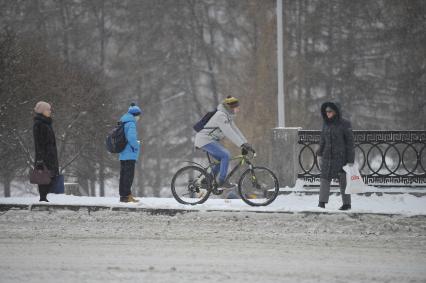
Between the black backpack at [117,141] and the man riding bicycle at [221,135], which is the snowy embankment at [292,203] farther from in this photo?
the black backpack at [117,141]

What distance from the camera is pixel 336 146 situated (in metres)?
11.8

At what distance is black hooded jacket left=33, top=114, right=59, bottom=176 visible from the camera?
494 inches

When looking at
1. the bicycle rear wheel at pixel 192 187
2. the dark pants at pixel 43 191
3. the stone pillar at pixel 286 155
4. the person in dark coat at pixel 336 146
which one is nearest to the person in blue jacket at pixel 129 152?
the bicycle rear wheel at pixel 192 187

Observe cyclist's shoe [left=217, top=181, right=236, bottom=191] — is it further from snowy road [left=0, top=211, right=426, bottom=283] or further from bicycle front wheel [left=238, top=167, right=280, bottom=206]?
snowy road [left=0, top=211, right=426, bottom=283]

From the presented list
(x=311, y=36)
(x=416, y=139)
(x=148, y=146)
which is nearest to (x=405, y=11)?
(x=311, y=36)

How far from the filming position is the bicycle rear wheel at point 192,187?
41.1 feet

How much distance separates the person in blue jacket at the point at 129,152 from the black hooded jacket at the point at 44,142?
1154 mm

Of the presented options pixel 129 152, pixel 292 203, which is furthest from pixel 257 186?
pixel 129 152

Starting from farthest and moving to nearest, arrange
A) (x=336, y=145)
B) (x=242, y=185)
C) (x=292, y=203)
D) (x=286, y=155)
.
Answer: (x=286, y=155), (x=292, y=203), (x=242, y=185), (x=336, y=145)

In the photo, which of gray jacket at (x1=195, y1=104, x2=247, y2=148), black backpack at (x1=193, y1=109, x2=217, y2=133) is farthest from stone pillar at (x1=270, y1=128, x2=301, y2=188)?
black backpack at (x1=193, y1=109, x2=217, y2=133)

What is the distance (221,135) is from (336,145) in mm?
1934

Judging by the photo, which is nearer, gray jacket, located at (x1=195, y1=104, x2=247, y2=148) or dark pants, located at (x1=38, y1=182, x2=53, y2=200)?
gray jacket, located at (x1=195, y1=104, x2=247, y2=148)

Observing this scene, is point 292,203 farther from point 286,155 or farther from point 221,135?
point 221,135

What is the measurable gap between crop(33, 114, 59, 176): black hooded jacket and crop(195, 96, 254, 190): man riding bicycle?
242cm
